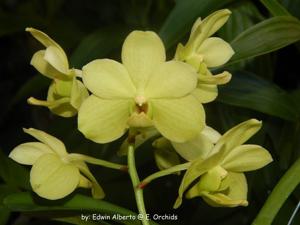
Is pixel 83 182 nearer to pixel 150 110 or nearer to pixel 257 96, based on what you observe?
pixel 150 110

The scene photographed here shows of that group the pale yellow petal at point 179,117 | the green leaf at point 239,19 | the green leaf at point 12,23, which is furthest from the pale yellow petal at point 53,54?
the green leaf at point 12,23

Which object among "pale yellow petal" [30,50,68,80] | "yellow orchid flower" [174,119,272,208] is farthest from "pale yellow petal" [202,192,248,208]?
"pale yellow petal" [30,50,68,80]

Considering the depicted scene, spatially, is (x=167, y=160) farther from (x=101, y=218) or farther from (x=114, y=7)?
(x=114, y=7)

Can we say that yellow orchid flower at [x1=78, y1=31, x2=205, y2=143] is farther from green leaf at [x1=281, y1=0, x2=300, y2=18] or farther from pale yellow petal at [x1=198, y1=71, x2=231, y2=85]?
green leaf at [x1=281, y1=0, x2=300, y2=18]

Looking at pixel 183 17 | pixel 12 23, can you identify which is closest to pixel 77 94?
pixel 183 17

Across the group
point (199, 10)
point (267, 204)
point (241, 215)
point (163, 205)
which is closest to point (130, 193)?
point (163, 205)
